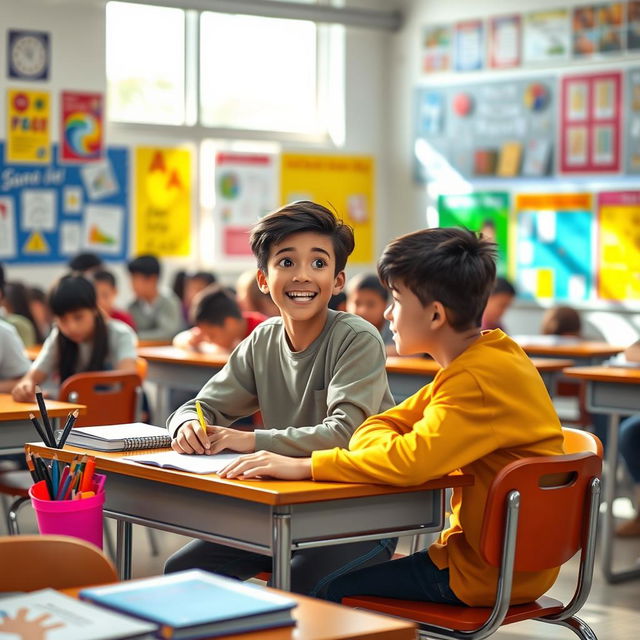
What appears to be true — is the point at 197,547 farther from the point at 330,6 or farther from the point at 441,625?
the point at 330,6

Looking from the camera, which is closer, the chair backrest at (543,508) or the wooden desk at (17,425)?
the chair backrest at (543,508)

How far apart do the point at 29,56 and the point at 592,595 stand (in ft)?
17.7

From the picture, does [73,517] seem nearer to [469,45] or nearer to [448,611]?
[448,611]

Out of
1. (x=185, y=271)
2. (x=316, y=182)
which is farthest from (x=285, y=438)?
(x=316, y=182)

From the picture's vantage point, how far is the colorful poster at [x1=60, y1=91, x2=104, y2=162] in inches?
321

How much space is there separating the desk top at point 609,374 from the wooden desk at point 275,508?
7.06 ft

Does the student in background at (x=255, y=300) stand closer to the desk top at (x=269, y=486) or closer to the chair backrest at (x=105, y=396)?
the chair backrest at (x=105, y=396)

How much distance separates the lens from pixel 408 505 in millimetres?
2322

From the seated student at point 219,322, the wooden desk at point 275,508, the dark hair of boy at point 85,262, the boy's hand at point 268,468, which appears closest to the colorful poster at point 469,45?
the dark hair of boy at point 85,262

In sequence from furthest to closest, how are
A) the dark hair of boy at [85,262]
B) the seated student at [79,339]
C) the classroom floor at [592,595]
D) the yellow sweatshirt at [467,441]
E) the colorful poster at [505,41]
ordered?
the colorful poster at [505,41] → the dark hair of boy at [85,262] → the seated student at [79,339] → the classroom floor at [592,595] → the yellow sweatshirt at [467,441]

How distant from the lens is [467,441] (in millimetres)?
2236

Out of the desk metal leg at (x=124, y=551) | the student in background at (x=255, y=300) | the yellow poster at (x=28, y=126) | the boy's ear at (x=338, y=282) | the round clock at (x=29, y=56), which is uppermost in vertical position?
the round clock at (x=29, y=56)

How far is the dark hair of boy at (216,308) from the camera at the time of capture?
563cm

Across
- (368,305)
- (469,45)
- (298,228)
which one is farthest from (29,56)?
(298,228)
